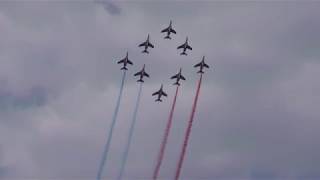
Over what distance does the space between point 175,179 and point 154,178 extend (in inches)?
307

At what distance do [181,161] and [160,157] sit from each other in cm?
890

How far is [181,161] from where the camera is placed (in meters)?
192

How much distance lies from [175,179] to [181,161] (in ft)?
31.5

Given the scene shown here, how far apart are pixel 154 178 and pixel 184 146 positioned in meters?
17.0

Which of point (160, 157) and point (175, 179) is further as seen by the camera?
point (160, 157)

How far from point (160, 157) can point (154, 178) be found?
11.2m

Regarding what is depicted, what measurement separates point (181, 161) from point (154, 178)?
996cm

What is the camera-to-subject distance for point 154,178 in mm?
188500

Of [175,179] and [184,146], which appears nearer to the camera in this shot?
[175,179]

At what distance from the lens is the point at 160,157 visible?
198 meters
